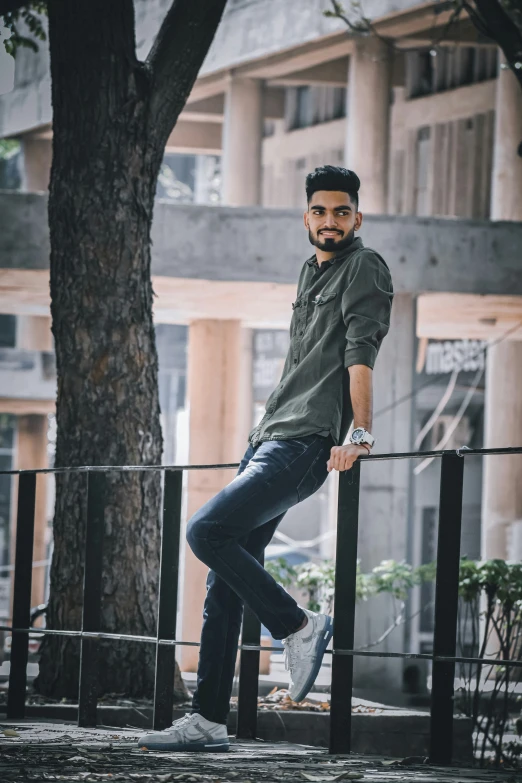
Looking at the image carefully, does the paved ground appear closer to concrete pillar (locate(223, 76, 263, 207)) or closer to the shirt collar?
the shirt collar

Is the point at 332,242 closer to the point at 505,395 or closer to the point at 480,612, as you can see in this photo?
the point at 480,612

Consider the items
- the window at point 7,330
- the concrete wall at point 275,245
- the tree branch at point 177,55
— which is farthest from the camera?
the window at point 7,330

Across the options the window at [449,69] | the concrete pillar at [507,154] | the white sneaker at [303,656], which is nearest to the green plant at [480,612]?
the white sneaker at [303,656]

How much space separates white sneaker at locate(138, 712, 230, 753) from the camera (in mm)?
4703

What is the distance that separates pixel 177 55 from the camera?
781 centimetres

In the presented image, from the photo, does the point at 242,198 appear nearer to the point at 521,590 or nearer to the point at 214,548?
the point at 521,590

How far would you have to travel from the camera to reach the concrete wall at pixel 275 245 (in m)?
11.7

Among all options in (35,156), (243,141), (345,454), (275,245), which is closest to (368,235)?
(275,245)

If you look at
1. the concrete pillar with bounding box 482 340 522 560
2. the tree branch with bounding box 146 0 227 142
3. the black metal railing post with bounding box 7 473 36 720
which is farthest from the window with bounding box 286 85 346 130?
the black metal railing post with bounding box 7 473 36 720

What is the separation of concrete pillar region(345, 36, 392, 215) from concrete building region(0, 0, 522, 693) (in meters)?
0.03

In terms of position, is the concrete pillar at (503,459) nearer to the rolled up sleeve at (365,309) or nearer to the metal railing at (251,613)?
the metal railing at (251,613)

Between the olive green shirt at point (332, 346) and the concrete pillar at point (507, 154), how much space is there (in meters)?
13.0

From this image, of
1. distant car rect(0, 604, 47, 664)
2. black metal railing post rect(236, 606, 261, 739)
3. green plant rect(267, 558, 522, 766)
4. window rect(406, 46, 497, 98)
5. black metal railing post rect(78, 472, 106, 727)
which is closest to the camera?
black metal railing post rect(236, 606, 261, 739)

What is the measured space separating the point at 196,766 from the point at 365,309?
1599 mm
